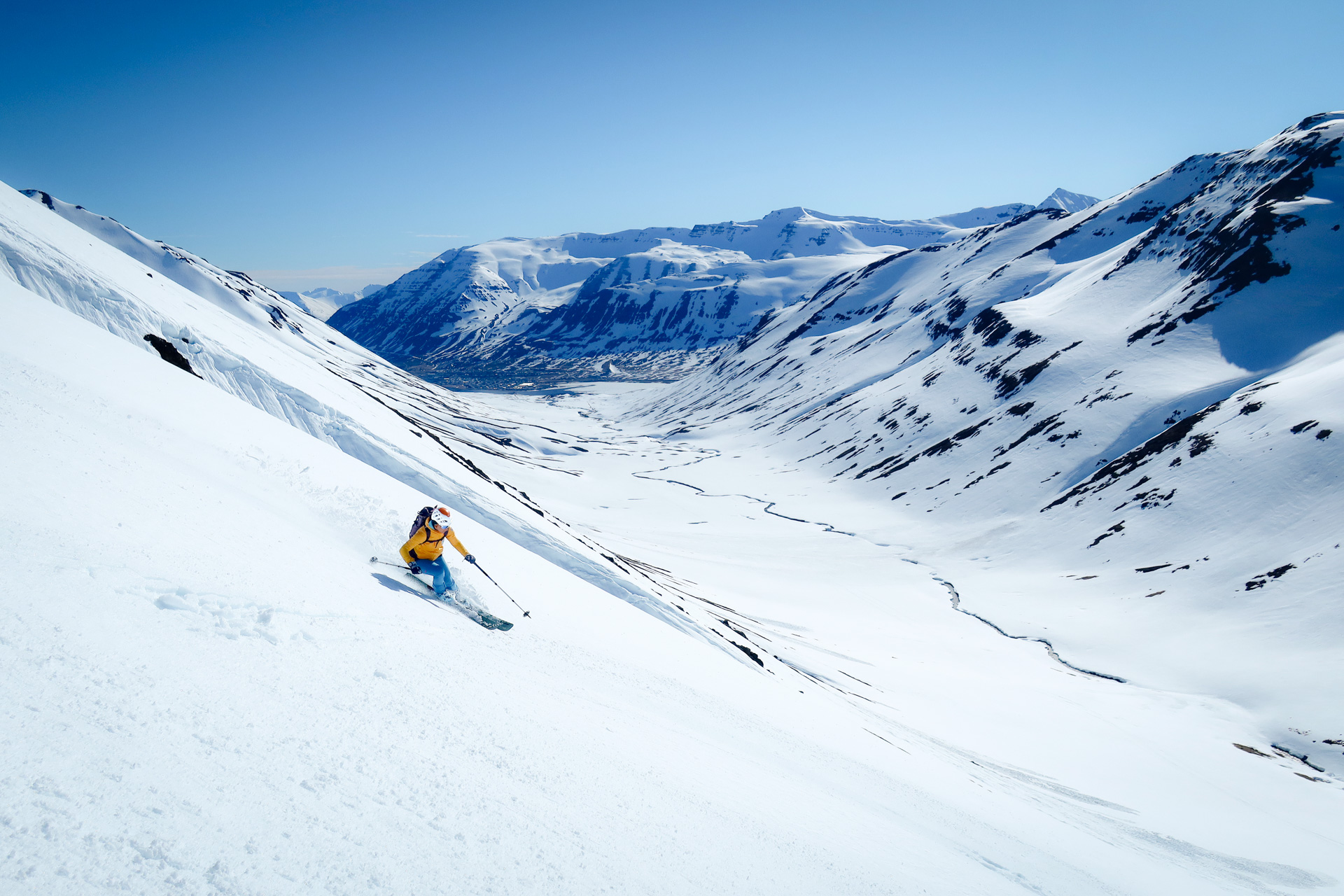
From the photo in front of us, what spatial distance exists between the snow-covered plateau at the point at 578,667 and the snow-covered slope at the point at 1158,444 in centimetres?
47

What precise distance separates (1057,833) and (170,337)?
103 feet

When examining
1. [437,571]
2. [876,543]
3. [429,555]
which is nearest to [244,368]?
[429,555]

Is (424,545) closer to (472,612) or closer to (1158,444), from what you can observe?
(472,612)

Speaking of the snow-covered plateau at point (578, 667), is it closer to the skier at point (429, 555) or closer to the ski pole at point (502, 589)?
the ski pole at point (502, 589)

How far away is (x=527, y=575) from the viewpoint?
1547 cm

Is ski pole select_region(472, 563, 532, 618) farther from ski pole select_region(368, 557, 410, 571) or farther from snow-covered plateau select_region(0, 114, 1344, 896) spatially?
ski pole select_region(368, 557, 410, 571)

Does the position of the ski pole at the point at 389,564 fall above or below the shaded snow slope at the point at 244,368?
below

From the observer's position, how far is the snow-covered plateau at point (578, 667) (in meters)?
5.27

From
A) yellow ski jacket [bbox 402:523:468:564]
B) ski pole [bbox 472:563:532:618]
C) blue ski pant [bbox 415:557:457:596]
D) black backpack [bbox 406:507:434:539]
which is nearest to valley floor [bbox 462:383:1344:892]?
ski pole [bbox 472:563:532:618]

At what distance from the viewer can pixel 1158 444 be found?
58.4 meters

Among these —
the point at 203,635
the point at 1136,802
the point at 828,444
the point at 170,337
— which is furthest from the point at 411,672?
the point at 828,444

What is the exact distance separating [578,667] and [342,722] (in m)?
5.44

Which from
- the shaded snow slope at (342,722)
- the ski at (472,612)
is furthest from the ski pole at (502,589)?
the ski at (472,612)

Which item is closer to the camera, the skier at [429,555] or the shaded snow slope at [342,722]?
the shaded snow slope at [342,722]
